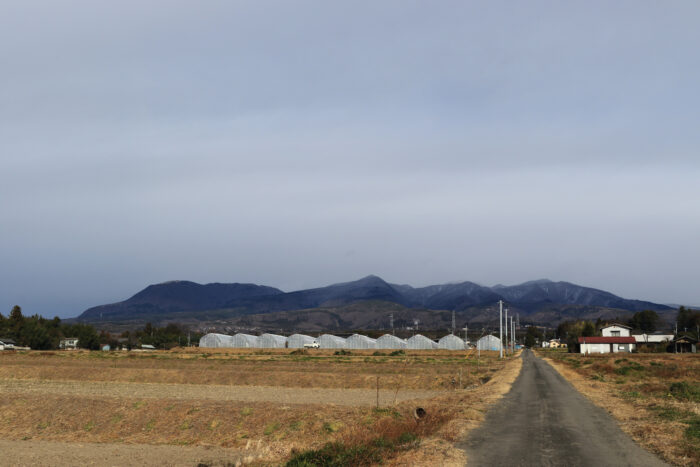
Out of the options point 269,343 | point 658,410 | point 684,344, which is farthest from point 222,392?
point 269,343

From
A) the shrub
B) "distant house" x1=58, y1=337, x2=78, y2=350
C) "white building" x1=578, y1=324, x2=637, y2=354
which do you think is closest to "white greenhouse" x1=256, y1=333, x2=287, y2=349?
"distant house" x1=58, y1=337, x2=78, y2=350

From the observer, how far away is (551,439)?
21.5 m

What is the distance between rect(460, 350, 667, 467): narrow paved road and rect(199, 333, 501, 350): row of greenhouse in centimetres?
13900

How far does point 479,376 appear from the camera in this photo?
65.1 m

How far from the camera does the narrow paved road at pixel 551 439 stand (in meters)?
18.0

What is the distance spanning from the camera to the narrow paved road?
708 inches

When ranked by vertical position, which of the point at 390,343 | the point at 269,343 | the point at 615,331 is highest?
the point at 615,331

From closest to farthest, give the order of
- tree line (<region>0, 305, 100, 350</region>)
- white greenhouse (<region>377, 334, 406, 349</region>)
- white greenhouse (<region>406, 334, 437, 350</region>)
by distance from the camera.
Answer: tree line (<region>0, 305, 100, 350</region>) < white greenhouse (<region>406, 334, 437, 350</region>) < white greenhouse (<region>377, 334, 406, 349</region>)

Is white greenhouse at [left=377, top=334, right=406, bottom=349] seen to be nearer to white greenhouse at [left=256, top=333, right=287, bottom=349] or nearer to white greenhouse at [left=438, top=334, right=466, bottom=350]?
white greenhouse at [left=438, top=334, right=466, bottom=350]

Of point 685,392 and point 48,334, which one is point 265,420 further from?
point 48,334

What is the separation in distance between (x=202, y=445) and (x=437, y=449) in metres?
14.7

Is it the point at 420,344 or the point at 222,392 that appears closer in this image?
the point at 222,392

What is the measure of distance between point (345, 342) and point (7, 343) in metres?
90.4

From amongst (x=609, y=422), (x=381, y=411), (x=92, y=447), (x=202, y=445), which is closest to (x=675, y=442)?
(x=609, y=422)
